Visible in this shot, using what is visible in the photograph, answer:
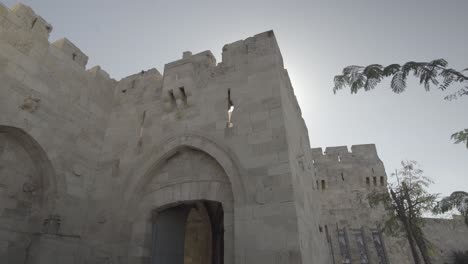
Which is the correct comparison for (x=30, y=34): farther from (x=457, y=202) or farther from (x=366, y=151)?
(x=366, y=151)

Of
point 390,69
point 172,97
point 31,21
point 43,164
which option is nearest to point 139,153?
point 172,97

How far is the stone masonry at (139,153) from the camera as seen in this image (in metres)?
4.77

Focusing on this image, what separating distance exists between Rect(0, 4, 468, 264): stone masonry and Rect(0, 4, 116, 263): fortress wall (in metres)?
0.02

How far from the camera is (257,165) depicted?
4.97m

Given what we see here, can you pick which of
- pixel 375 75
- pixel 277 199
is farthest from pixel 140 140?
pixel 375 75

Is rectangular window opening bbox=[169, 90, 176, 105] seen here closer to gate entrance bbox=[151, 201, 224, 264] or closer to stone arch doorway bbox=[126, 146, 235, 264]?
stone arch doorway bbox=[126, 146, 235, 264]

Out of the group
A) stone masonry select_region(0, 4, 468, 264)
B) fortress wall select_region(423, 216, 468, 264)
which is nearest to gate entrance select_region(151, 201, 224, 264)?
stone masonry select_region(0, 4, 468, 264)

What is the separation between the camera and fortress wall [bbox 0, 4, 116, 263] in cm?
510

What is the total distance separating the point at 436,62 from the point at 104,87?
718 centimetres

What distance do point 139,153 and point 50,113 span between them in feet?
6.39

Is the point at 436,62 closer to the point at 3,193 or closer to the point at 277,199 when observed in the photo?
the point at 277,199

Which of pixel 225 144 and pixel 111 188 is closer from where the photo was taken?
pixel 225 144

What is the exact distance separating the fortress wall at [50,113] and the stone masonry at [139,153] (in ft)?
0.07

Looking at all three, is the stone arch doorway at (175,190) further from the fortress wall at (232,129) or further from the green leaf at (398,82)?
the green leaf at (398,82)
